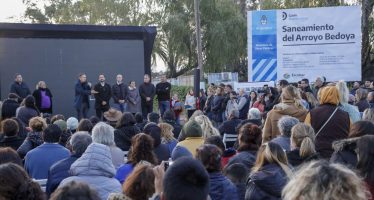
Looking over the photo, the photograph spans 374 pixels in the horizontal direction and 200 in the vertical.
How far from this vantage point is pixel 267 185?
4.91 metres

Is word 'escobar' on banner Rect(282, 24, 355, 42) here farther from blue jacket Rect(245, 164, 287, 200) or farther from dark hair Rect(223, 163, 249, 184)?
blue jacket Rect(245, 164, 287, 200)

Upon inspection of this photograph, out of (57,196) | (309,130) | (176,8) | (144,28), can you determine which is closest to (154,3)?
(176,8)

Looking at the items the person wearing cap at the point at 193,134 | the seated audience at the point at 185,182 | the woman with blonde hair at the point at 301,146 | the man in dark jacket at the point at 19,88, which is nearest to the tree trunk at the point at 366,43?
the man in dark jacket at the point at 19,88

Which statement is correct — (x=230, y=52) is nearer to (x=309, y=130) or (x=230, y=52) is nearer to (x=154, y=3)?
(x=154, y=3)

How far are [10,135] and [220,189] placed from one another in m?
4.54

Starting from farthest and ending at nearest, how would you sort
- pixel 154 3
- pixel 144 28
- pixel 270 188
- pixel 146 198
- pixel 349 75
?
pixel 154 3 < pixel 144 28 < pixel 349 75 < pixel 270 188 < pixel 146 198

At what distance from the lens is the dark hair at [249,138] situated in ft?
21.8

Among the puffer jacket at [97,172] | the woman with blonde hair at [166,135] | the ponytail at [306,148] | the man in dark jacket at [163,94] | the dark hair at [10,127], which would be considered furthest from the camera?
the man in dark jacket at [163,94]

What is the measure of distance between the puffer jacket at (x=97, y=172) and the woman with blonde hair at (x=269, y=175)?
3.88 feet

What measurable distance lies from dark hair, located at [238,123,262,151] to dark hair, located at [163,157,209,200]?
3.23 meters

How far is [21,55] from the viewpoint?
710 inches

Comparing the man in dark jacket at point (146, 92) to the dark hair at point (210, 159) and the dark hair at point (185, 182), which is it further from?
the dark hair at point (185, 182)

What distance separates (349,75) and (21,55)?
9380 millimetres

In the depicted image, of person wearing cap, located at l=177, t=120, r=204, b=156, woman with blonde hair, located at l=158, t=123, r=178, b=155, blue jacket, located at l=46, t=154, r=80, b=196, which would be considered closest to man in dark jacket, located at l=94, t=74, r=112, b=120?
woman with blonde hair, located at l=158, t=123, r=178, b=155
